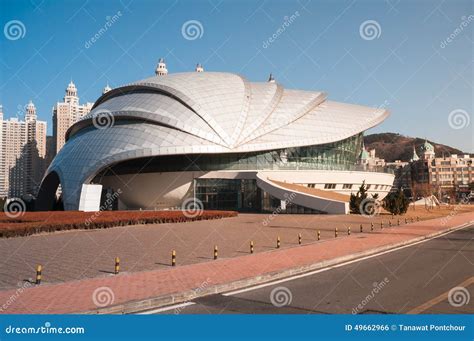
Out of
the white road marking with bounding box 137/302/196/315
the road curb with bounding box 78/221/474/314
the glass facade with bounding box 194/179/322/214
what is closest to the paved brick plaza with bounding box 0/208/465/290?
the road curb with bounding box 78/221/474/314

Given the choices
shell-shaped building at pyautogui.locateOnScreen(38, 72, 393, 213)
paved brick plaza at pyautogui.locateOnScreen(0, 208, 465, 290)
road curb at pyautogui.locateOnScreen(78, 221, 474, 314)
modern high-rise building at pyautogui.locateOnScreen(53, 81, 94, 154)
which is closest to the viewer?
road curb at pyautogui.locateOnScreen(78, 221, 474, 314)

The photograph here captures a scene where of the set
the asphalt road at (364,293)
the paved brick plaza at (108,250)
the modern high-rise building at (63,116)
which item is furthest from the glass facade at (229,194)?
the modern high-rise building at (63,116)

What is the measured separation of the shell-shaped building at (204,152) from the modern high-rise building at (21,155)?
55.3 m

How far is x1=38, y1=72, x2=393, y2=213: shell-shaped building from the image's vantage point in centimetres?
4609

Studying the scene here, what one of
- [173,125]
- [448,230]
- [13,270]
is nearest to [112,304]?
[13,270]

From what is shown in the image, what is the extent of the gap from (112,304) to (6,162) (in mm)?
115012

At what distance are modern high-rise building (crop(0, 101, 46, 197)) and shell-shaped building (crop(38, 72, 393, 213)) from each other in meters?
55.3

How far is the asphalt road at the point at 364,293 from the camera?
836 cm

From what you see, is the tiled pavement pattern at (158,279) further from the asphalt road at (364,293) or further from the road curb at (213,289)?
the asphalt road at (364,293)

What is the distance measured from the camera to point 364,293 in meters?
9.70

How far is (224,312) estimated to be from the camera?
8297 mm

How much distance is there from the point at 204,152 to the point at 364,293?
37.9 m

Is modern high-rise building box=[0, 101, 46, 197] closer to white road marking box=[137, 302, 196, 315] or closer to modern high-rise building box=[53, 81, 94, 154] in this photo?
modern high-rise building box=[53, 81, 94, 154]

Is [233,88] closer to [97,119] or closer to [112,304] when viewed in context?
[97,119]
